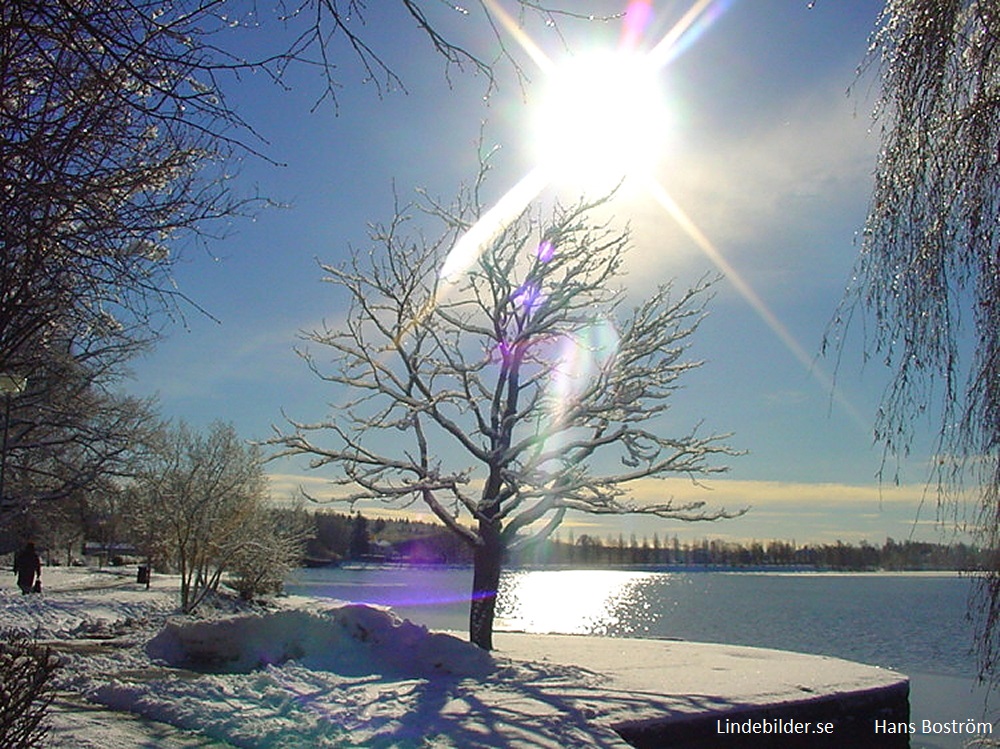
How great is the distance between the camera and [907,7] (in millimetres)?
4965

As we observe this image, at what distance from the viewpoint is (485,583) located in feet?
51.3

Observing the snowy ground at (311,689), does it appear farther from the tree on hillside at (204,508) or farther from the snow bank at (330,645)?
the tree on hillside at (204,508)

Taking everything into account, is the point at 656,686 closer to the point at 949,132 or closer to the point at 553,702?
the point at 553,702

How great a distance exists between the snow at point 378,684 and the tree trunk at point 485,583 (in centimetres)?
85

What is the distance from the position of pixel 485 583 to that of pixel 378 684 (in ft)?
15.4

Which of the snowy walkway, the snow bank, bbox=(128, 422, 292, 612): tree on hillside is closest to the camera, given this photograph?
the snowy walkway

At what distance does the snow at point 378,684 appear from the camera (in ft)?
28.1

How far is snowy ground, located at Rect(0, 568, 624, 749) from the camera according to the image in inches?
332

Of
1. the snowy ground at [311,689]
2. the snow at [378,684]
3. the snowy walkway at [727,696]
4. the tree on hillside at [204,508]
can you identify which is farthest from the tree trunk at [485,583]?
the tree on hillside at [204,508]

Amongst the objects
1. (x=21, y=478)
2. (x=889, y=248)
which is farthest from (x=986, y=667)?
(x=21, y=478)

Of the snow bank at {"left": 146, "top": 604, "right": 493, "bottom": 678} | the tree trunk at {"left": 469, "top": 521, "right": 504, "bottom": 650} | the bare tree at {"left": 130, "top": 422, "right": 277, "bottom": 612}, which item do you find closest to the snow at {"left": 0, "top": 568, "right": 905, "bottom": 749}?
the snow bank at {"left": 146, "top": 604, "right": 493, "bottom": 678}

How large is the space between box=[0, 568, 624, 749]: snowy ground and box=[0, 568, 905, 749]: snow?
0.02 meters

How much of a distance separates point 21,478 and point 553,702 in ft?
55.6

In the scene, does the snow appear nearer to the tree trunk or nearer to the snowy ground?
the snowy ground
